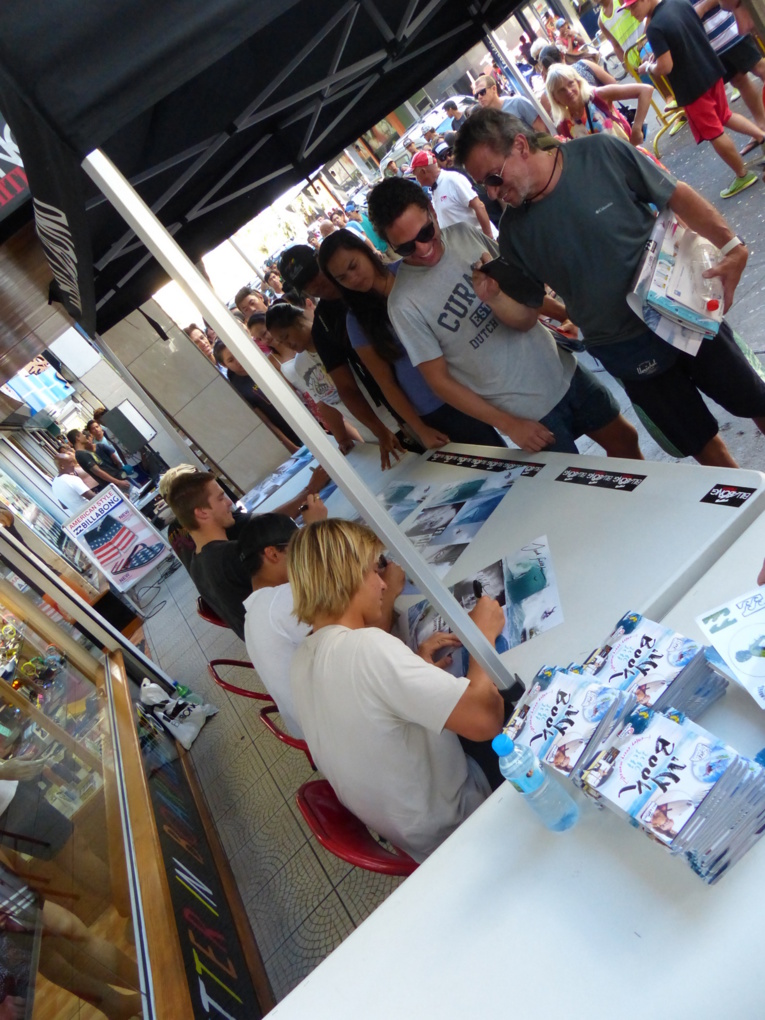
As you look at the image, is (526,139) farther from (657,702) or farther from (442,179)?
(442,179)

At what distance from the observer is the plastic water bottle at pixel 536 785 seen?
1.07 m

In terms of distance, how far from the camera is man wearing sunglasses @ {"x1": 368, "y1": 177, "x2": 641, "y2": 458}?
214 cm

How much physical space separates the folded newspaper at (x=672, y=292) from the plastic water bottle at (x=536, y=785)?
4.20ft

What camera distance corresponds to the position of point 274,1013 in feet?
3.72

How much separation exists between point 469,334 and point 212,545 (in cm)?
131

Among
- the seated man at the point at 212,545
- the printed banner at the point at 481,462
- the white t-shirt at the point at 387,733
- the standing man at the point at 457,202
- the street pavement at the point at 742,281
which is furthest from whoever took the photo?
the standing man at the point at 457,202

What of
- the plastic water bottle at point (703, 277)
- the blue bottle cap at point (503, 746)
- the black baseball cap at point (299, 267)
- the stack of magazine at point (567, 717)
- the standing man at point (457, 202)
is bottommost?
the stack of magazine at point (567, 717)

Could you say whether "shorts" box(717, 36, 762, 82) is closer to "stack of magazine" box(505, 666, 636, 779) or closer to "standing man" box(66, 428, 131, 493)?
"stack of magazine" box(505, 666, 636, 779)

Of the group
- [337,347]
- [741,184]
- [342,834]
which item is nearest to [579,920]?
[342,834]

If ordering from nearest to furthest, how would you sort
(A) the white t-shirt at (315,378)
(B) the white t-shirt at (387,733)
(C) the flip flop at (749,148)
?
(B) the white t-shirt at (387,733) < (A) the white t-shirt at (315,378) < (C) the flip flop at (749,148)

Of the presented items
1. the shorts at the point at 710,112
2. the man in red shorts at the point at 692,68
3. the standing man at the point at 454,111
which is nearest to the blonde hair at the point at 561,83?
the man in red shorts at the point at 692,68

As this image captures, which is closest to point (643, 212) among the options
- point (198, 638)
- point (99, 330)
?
point (99, 330)

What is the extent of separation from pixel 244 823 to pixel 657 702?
2647 millimetres

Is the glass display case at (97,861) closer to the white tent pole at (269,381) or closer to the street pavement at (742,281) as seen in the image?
the white tent pole at (269,381)
